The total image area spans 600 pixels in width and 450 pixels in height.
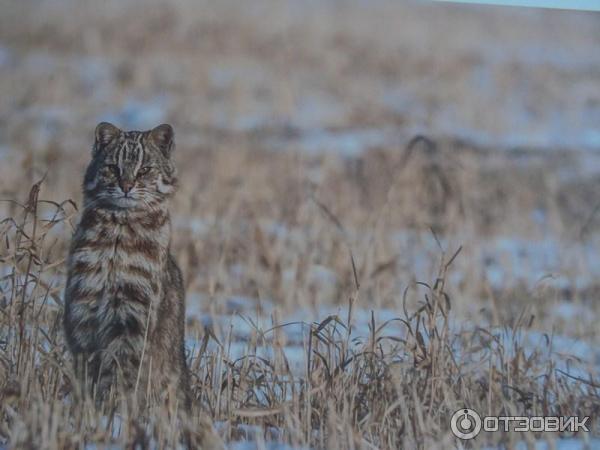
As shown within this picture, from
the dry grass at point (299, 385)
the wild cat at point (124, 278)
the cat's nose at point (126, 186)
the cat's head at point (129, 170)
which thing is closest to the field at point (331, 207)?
the dry grass at point (299, 385)

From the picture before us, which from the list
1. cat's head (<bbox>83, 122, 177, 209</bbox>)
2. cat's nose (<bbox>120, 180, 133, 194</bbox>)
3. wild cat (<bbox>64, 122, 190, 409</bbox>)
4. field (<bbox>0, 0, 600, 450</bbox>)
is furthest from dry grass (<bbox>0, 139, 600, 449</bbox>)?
cat's nose (<bbox>120, 180, 133, 194</bbox>)

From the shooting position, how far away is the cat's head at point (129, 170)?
3.94 metres

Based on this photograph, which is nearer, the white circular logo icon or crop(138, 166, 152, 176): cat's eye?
the white circular logo icon

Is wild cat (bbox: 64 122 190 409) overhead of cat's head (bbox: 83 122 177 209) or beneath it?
beneath

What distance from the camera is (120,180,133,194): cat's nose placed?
3916mm

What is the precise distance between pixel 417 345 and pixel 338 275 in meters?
2.25

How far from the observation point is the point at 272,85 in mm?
9352

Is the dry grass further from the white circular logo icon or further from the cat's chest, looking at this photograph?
the cat's chest

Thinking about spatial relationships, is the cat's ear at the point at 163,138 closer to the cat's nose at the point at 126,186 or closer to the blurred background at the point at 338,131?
the cat's nose at the point at 126,186

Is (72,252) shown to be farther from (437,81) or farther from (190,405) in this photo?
(437,81)

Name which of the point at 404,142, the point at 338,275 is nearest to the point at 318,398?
the point at 338,275

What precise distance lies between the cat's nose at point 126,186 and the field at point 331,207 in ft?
1.52

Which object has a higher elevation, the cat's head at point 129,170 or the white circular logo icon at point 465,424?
the cat's head at point 129,170

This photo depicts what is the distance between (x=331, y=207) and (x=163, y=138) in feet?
11.8
